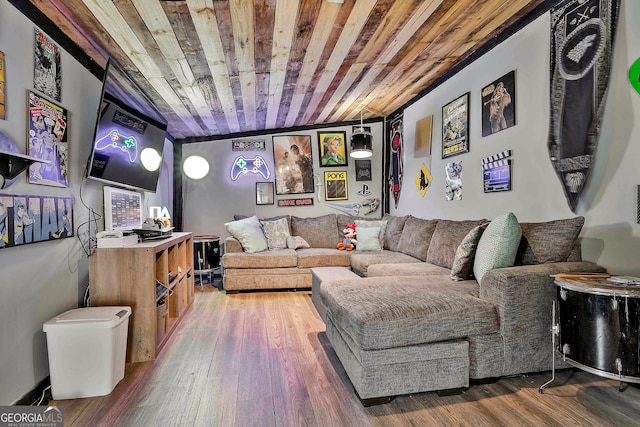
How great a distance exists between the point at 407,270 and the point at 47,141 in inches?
116

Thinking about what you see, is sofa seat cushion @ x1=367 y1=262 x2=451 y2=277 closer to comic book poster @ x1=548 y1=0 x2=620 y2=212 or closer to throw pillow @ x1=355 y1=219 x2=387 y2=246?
comic book poster @ x1=548 y1=0 x2=620 y2=212

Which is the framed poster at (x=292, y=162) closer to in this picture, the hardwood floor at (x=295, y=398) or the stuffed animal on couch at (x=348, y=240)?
the stuffed animal on couch at (x=348, y=240)

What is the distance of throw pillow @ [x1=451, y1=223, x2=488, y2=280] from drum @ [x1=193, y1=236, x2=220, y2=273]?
319 centimetres

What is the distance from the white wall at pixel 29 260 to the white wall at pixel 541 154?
3405 mm

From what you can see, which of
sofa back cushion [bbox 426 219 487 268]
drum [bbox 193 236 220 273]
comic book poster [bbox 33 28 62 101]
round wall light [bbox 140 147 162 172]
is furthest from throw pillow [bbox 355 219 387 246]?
comic book poster [bbox 33 28 62 101]

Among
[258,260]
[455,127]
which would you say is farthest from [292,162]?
[455,127]

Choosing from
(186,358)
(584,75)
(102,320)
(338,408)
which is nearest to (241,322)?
(186,358)

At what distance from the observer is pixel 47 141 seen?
1.99m

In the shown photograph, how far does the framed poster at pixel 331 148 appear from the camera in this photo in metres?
5.56

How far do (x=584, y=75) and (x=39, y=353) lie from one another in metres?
3.82

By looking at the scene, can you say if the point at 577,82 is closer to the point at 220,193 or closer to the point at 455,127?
the point at 455,127

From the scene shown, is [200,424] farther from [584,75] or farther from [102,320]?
[584,75]

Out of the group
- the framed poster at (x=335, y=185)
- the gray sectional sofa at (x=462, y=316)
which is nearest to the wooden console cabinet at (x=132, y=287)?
the gray sectional sofa at (x=462, y=316)

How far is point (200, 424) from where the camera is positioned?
1.63 m
